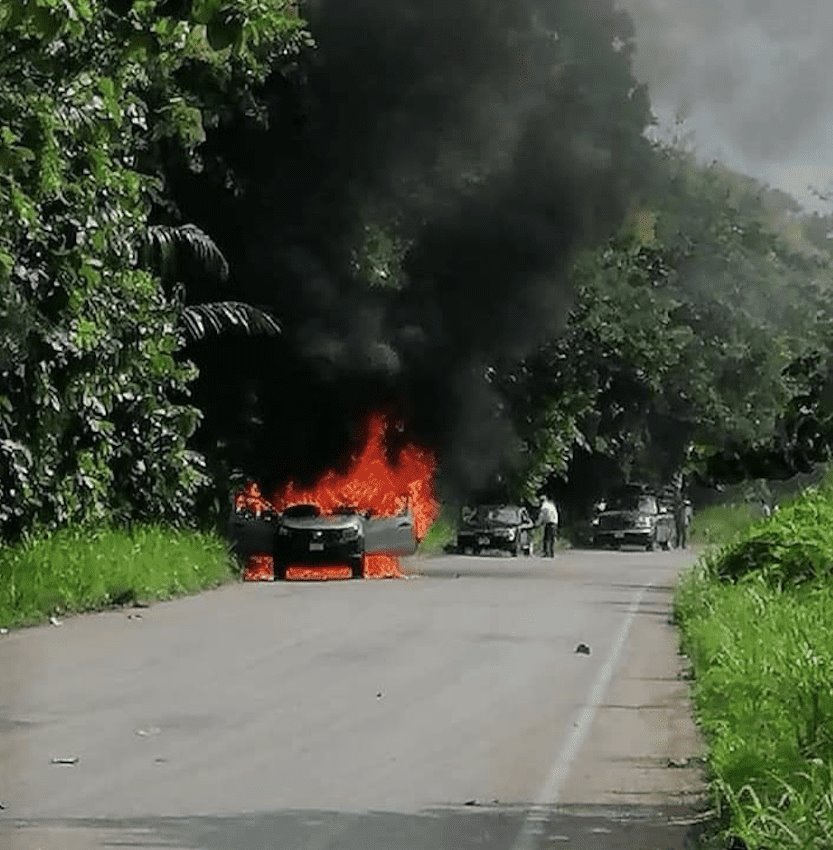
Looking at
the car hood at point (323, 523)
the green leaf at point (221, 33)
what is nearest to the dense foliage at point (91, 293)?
the car hood at point (323, 523)

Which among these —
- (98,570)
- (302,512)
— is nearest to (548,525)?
(302,512)

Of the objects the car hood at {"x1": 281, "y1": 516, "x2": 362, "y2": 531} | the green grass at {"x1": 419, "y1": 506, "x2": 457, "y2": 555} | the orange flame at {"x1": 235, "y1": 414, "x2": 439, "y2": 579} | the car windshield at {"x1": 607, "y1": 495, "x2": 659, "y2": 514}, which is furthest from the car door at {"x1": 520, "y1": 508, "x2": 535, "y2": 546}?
the car hood at {"x1": 281, "y1": 516, "x2": 362, "y2": 531}

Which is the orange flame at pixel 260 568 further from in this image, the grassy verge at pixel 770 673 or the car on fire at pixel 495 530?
the car on fire at pixel 495 530

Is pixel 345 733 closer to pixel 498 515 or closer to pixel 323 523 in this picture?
pixel 323 523

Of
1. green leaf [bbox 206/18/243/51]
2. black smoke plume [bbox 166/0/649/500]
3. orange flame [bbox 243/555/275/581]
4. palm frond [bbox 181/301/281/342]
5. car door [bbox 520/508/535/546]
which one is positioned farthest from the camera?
car door [bbox 520/508/535/546]

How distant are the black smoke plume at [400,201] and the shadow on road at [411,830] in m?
26.0

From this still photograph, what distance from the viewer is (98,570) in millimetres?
28438

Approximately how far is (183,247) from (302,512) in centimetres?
572

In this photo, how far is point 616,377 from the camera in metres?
62.7

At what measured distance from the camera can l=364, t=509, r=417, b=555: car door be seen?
40.5m

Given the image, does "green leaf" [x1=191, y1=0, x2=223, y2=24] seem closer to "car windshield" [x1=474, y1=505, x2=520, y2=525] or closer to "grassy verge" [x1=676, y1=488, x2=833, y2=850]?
"grassy verge" [x1=676, y1=488, x2=833, y2=850]

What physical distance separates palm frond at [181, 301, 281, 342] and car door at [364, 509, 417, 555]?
4547 mm

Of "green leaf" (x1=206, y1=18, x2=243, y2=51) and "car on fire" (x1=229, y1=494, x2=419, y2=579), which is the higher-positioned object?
"green leaf" (x1=206, y1=18, x2=243, y2=51)

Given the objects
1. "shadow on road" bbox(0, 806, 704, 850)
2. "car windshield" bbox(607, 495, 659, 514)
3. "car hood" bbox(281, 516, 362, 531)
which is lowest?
"car windshield" bbox(607, 495, 659, 514)
